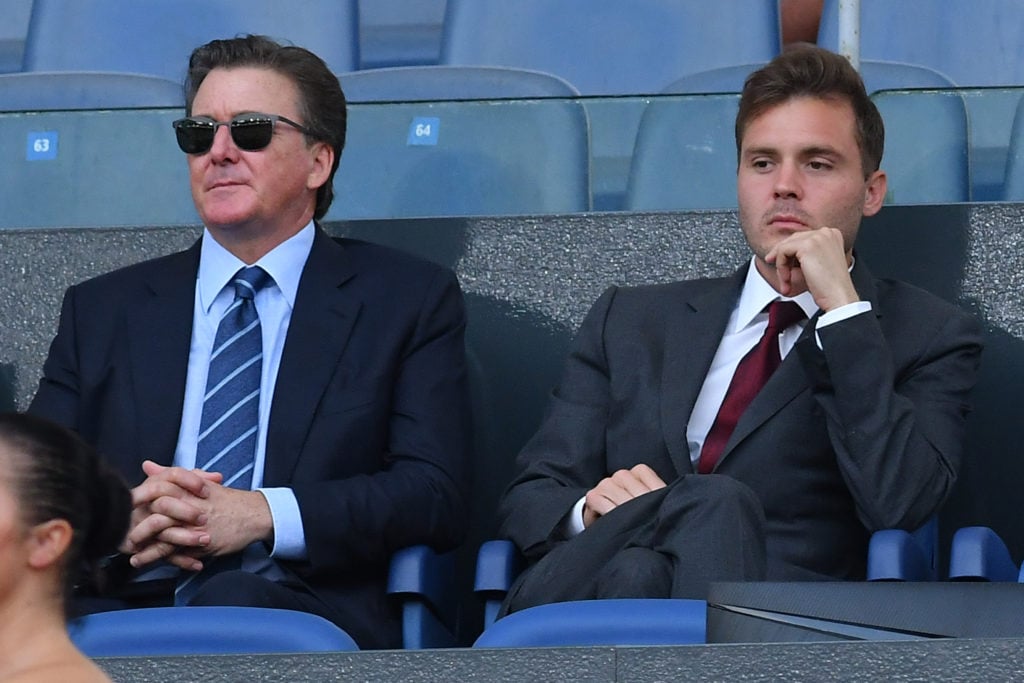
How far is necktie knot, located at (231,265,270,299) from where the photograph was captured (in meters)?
3.37

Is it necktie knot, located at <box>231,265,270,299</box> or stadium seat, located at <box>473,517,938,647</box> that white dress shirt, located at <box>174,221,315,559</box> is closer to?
necktie knot, located at <box>231,265,270,299</box>

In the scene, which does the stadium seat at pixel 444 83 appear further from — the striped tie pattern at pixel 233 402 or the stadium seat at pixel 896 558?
the stadium seat at pixel 896 558

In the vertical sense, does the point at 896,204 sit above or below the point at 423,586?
above

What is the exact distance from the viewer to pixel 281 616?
8.63ft

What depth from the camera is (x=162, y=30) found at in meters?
5.10

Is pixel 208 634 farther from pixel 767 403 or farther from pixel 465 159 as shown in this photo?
pixel 465 159

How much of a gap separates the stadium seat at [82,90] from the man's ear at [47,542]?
113 inches

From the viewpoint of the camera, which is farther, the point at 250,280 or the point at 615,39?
the point at 615,39

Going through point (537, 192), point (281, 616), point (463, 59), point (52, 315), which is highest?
point (463, 59)

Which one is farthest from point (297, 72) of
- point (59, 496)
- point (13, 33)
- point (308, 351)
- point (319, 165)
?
point (13, 33)

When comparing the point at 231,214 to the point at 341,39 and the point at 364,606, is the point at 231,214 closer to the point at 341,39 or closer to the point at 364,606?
the point at 364,606

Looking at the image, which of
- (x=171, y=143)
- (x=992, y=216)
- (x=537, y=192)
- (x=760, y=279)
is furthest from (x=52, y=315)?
(x=992, y=216)

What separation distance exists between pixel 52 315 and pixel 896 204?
1.60 m

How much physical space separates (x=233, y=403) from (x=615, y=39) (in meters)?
2.00
